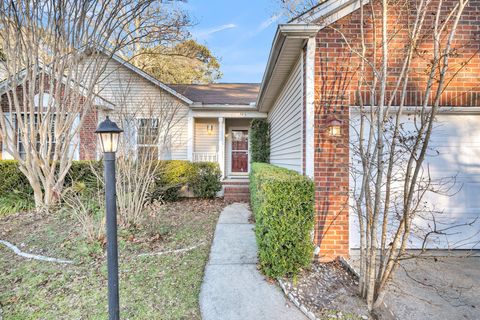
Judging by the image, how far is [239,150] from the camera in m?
11.8

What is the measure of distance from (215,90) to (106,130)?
36.1 feet

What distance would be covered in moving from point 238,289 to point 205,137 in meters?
8.47

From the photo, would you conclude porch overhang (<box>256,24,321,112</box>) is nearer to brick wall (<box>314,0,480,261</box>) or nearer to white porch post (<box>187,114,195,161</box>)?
brick wall (<box>314,0,480,261</box>)

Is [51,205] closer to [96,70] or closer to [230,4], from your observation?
[96,70]

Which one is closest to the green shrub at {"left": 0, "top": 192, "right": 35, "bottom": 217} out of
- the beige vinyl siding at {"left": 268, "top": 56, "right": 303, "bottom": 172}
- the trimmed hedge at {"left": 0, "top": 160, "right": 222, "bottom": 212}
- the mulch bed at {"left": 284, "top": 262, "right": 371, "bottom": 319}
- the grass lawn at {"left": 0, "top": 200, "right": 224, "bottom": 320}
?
the trimmed hedge at {"left": 0, "top": 160, "right": 222, "bottom": 212}

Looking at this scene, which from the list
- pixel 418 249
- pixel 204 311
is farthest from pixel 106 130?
pixel 418 249

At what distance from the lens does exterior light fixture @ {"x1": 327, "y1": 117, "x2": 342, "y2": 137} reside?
3.72 meters

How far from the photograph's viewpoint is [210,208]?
7531mm

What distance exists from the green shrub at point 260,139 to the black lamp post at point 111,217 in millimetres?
8254

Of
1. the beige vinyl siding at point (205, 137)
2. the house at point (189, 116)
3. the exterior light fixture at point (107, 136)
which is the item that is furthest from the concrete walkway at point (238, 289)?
the beige vinyl siding at point (205, 137)

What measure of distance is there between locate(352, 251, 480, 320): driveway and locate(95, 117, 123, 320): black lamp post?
2.61 metres

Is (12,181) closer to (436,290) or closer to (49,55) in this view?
(49,55)

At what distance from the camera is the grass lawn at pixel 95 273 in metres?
2.77

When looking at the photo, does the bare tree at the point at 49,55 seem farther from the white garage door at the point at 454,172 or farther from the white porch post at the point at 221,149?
the white garage door at the point at 454,172
